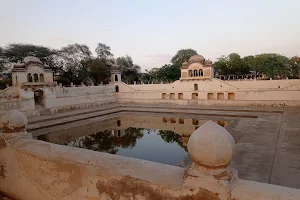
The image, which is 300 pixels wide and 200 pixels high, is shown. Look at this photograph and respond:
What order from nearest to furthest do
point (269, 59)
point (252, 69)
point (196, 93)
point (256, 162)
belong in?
point (256, 162), point (196, 93), point (269, 59), point (252, 69)

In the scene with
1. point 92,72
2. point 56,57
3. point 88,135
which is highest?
point 56,57

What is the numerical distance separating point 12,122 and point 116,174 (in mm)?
1781

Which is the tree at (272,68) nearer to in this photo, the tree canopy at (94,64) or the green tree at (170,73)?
the tree canopy at (94,64)

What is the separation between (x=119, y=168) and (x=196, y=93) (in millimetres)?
19205

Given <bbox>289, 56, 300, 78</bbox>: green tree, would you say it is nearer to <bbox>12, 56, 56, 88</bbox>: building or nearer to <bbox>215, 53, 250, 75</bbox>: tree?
<bbox>215, 53, 250, 75</bbox>: tree

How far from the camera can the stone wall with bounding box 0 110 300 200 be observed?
1.36 metres

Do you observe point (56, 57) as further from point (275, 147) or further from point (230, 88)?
point (275, 147)

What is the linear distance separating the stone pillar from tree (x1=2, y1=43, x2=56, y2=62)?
28.5 meters

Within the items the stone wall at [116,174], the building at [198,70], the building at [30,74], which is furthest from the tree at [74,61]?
the stone wall at [116,174]

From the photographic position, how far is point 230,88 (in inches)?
730

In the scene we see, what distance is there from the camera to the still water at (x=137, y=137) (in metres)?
9.21

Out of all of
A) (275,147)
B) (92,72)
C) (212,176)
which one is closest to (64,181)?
(212,176)

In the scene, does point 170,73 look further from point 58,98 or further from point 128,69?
point 58,98

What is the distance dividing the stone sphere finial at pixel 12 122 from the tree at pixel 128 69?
3300cm
